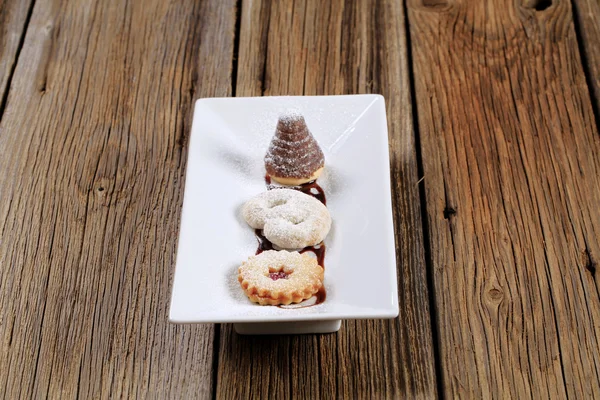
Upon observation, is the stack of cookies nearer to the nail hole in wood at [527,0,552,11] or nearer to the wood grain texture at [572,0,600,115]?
the wood grain texture at [572,0,600,115]

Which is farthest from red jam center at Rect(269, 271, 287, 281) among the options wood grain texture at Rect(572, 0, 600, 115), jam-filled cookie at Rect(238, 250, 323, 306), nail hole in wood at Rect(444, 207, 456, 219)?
wood grain texture at Rect(572, 0, 600, 115)

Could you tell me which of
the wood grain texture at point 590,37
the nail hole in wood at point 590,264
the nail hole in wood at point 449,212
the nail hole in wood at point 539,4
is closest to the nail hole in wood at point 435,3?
the nail hole in wood at point 539,4

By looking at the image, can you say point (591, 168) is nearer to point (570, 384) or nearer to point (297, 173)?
point (570, 384)

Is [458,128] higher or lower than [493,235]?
higher

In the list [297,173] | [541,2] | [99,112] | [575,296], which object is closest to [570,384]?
[575,296]

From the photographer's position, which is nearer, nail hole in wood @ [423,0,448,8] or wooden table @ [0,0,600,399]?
wooden table @ [0,0,600,399]

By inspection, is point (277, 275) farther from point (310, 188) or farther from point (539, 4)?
point (539, 4)
